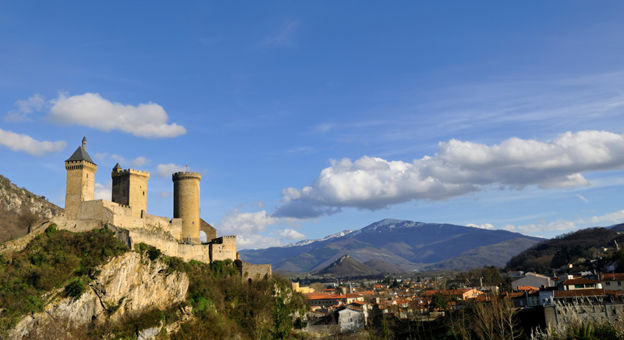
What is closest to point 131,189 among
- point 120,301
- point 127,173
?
point 127,173

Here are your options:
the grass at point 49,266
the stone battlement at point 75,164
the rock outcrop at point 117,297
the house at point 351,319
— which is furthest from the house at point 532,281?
the stone battlement at point 75,164

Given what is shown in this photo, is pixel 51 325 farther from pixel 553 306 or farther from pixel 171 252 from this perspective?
pixel 553 306

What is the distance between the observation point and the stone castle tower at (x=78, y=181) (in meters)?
60.6

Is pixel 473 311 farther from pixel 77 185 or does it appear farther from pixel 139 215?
pixel 77 185

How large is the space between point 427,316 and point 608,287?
26.5m

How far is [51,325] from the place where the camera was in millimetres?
49250

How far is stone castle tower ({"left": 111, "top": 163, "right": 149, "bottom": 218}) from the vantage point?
214 feet

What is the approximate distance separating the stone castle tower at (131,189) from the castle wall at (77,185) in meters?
3.62

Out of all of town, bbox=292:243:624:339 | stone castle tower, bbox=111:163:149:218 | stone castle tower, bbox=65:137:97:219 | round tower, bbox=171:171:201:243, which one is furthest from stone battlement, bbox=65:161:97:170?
town, bbox=292:243:624:339

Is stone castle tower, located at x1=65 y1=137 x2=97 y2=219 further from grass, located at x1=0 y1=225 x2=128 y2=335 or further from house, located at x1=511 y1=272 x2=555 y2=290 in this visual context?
house, located at x1=511 y1=272 x2=555 y2=290

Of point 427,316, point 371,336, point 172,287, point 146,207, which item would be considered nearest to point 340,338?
point 371,336

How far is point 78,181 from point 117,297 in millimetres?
15004

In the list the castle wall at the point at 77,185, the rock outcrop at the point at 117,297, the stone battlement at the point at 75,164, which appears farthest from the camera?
the stone battlement at the point at 75,164

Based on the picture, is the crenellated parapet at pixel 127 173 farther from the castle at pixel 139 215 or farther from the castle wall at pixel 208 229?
the castle wall at pixel 208 229
